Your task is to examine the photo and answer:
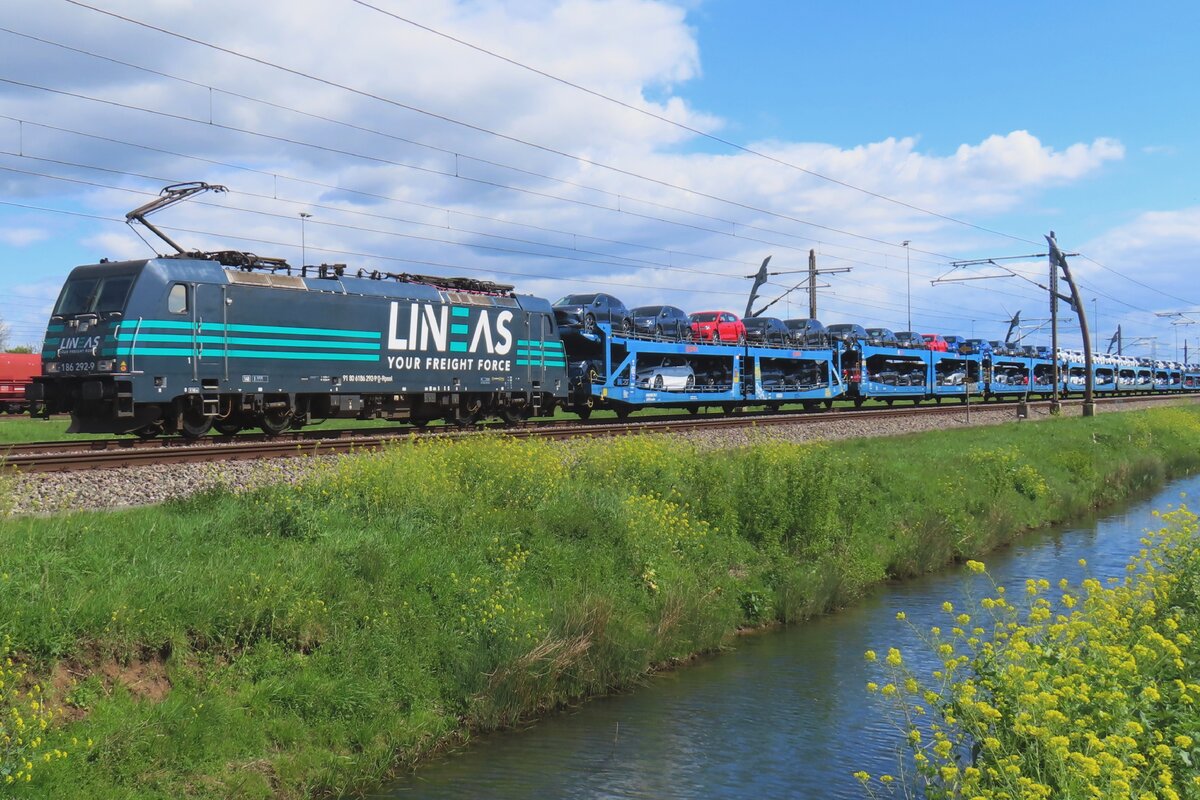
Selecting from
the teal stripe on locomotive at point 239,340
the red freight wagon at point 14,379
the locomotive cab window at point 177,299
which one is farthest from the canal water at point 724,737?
the red freight wagon at point 14,379

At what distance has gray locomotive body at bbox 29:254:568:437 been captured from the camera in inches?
733

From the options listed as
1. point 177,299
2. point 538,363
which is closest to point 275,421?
point 177,299

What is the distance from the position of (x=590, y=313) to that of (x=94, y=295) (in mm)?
15870

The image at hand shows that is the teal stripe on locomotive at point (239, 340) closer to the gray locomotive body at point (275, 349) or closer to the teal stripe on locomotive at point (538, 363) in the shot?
the gray locomotive body at point (275, 349)

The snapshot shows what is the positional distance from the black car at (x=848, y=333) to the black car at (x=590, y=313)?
15667mm

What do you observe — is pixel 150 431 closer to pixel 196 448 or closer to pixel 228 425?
pixel 228 425

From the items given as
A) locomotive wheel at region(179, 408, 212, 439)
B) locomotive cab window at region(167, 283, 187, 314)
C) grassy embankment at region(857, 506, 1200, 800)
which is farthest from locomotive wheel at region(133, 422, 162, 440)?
grassy embankment at region(857, 506, 1200, 800)

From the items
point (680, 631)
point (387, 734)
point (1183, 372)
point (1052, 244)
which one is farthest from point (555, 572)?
point (1183, 372)

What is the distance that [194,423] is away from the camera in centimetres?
2062

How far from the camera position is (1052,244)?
1596 inches

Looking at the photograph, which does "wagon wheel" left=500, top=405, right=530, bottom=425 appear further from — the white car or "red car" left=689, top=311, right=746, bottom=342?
"red car" left=689, top=311, right=746, bottom=342

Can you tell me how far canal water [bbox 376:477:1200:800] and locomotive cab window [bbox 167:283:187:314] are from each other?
42.1 feet

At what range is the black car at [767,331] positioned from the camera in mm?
39219

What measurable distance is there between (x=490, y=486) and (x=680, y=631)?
10.7 ft
